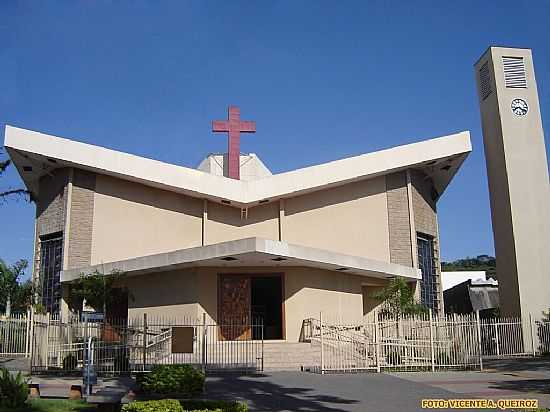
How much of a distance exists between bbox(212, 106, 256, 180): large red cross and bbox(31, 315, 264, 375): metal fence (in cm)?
768

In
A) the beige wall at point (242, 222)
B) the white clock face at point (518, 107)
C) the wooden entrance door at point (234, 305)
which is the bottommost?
the wooden entrance door at point (234, 305)

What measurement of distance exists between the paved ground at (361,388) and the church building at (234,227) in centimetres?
619

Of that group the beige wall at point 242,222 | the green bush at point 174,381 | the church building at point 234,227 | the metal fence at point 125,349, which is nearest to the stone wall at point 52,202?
the church building at point 234,227

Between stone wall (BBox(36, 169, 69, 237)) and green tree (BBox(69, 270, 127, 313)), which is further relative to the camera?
stone wall (BBox(36, 169, 69, 237))

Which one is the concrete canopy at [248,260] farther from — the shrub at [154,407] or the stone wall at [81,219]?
the shrub at [154,407]

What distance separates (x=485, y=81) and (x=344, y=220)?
985 cm

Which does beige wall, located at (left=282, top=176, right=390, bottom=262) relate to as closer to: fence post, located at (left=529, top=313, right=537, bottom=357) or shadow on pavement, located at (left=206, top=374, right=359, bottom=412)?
fence post, located at (left=529, top=313, right=537, bottom=357)

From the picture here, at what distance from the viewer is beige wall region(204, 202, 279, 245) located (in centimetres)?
2484

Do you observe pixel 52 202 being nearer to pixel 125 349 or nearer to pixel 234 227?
pixel 234 227

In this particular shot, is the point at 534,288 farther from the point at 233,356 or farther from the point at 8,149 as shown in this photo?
the point at 8,149

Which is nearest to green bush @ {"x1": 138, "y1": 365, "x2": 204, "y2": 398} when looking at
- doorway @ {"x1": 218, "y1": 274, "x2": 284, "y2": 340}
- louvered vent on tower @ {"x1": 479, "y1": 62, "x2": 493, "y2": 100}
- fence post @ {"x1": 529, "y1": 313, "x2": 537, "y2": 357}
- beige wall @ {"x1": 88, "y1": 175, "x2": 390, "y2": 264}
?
doorway @ {"x1": 218, "y1": 274, "x2": 284, "y2": 340}

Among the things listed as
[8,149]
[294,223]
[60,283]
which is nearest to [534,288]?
[294,223]

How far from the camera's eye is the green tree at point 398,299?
896 inches

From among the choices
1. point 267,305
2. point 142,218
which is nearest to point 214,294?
point 267,305
